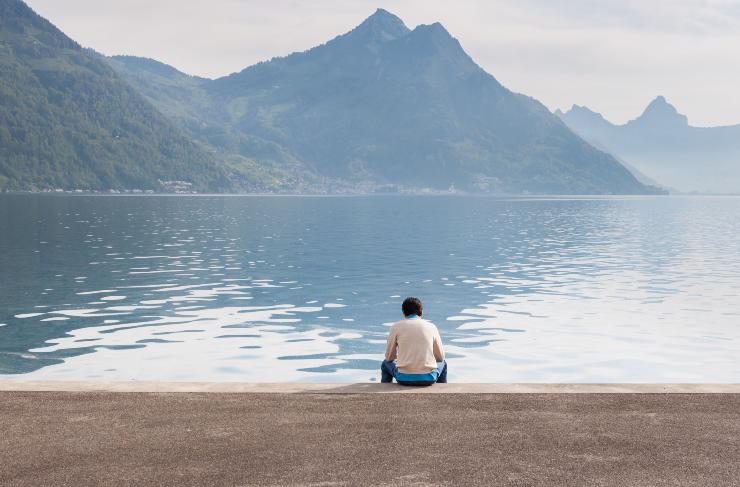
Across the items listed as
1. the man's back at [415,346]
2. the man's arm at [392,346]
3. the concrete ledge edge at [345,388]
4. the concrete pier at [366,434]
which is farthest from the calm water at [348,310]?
the concrete pier at [366,434]

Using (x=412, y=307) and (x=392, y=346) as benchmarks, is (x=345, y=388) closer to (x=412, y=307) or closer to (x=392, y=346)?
(x=392, y=346)

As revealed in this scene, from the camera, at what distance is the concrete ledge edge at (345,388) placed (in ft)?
43.6

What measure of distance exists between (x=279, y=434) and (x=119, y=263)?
48.4 m

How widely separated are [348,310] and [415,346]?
2396 cm

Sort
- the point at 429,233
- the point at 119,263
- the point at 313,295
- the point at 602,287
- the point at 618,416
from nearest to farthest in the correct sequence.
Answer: the point at 618,416
the point at 313,295
the point at 602,287
the point at 119,263
the point at 429,233

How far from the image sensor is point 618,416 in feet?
39.6

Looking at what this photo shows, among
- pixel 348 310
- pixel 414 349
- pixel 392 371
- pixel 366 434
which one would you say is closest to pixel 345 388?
pixel 392 371

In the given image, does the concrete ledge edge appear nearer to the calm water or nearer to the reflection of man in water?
the reflection of man in water

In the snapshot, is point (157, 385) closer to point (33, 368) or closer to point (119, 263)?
point (33, 368)

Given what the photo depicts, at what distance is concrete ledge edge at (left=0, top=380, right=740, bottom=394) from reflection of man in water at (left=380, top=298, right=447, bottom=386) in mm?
230

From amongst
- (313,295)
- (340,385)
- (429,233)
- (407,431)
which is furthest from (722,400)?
(429,233)

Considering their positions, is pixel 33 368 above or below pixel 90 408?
below

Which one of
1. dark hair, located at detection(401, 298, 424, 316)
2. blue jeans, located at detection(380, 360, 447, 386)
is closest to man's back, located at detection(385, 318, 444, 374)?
dark hair, located at detection(401, 298, 424, 316)

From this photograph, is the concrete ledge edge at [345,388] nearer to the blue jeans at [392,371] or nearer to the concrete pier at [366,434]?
the concrete pier at [366,434]
